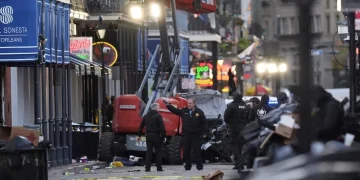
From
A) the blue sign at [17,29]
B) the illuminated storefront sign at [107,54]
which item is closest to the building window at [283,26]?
the blue sign at [17,29]

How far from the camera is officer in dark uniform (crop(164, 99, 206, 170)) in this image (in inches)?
948

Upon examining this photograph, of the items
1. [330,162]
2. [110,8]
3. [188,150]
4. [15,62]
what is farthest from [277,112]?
[110,8]

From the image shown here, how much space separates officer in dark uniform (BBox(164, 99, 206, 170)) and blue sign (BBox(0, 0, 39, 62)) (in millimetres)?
3957

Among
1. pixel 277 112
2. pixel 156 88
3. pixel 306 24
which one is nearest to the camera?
pixel 306 24

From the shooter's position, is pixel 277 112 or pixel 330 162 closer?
pixel 330 162

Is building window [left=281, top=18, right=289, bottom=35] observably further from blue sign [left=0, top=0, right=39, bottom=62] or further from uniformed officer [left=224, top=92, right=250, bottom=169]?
blue sign [left=0, top=0, right=39, bottom=62]

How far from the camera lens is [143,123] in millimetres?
24391

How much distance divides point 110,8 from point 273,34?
114ft

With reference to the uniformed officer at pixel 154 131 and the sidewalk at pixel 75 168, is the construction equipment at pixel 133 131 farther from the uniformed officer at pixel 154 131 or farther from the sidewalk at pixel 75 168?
the uniformed officer at pixel 154 131

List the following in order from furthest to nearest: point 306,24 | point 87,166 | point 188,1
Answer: point 188,1, point 87,166, point 306,24

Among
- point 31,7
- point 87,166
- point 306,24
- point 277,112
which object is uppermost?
point 31,7

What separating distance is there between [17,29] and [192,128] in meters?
4.85

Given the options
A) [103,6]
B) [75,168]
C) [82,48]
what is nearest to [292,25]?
[75,168]

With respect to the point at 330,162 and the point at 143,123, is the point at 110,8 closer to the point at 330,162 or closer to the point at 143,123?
the point at 143,123
